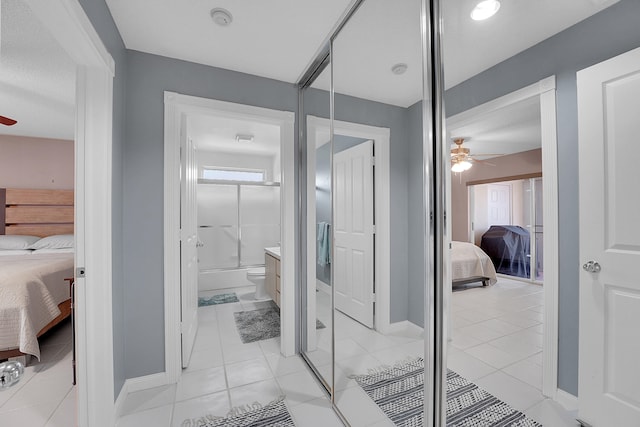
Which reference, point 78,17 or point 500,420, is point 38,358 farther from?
point 500,420

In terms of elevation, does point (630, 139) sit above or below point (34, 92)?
below

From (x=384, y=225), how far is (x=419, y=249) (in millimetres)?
337

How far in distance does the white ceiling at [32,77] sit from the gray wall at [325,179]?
1.65 meters

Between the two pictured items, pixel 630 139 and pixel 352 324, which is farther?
pixel 352 324

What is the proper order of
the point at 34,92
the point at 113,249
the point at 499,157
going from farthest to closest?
1. the point at 34,92
2. the point at 113,249
3. the point at 499,157

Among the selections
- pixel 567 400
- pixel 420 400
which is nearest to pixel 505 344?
pixel 567 400

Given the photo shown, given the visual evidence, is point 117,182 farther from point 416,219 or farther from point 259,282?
point 259,282

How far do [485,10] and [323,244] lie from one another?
5.39 ft

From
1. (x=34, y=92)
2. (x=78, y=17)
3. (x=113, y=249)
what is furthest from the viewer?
(x=34, y=92)

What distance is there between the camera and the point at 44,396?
1833 millimetres

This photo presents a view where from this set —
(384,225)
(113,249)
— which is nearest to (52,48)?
(113,249)

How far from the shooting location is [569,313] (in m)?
0.70

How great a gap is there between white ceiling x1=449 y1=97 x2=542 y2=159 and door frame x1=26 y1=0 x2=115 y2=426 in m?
1.72

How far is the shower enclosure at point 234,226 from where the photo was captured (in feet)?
15.6
